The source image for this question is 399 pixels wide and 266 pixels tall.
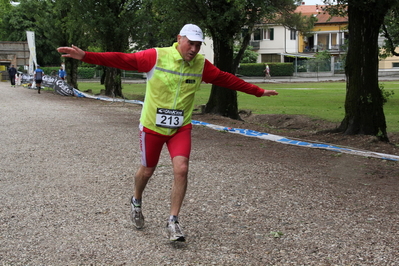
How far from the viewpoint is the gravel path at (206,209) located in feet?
15.9

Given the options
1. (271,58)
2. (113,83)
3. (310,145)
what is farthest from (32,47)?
(271,58)

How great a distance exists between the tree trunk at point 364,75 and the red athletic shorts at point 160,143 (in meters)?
7.88

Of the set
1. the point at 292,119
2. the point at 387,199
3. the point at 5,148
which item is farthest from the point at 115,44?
the point at 387,199

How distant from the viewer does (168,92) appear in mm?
5254

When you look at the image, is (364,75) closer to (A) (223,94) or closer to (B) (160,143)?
(A) (223,94)

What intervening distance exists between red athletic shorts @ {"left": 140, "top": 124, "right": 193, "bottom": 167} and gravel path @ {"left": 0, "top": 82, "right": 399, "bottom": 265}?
788 millimetres

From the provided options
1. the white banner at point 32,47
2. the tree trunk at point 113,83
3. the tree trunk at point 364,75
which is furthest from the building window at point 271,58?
the tree trunk at point 364,75

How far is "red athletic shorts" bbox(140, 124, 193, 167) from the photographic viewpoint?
523 centimetres

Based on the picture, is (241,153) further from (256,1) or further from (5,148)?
(256,1)

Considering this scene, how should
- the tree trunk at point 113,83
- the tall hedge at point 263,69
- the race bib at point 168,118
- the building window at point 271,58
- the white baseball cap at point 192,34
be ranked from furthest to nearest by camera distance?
the building window at point 271,58 → the tall hedge at point 263,69 → the tree trunk at point 113,83 → the race bib at point 168,118 → the white baseball cap at point 192,34

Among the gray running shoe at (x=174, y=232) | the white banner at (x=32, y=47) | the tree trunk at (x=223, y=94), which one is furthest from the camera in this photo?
the white banner at (x=32, y=47)

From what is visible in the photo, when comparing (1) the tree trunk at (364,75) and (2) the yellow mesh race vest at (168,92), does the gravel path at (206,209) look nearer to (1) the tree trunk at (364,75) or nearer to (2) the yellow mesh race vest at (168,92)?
(2) the yellow mesh race vest at (168,92)

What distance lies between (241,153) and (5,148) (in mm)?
4899

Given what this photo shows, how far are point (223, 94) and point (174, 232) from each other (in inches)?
531
